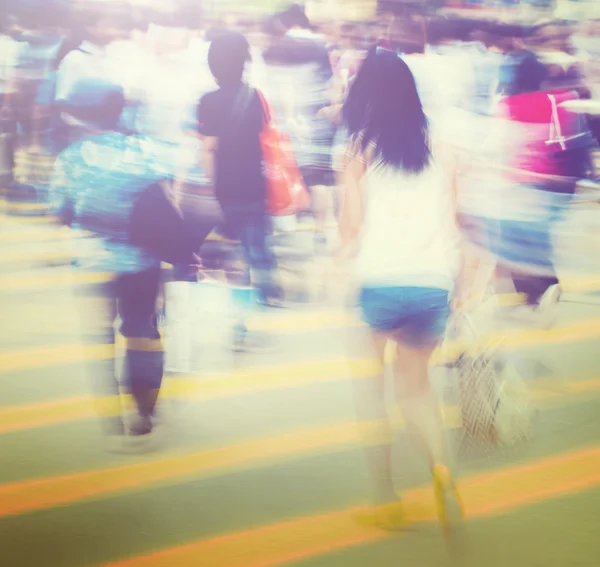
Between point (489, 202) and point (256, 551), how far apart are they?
1021 millimetres

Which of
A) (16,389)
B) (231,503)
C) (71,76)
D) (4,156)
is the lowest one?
(231,503)

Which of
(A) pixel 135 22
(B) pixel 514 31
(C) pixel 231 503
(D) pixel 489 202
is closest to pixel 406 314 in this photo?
(D) pixel 489 202

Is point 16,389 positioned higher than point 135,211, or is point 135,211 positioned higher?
point 135,211

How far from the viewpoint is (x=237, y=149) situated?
162cm

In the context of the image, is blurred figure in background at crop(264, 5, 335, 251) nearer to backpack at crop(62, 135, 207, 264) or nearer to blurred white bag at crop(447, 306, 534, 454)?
backpack at crop(62, 135, 207, 264)

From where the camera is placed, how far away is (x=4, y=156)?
155 centimetres

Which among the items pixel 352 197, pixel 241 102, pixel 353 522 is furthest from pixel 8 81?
pixel 353 522

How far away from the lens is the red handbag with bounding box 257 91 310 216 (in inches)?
63.6

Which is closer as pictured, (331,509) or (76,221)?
(76,221)

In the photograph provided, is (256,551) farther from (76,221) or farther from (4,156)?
(4,156)

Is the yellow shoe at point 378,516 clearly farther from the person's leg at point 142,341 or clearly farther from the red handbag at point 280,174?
the red handbag at point 280,174

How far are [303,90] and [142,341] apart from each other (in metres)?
0.70

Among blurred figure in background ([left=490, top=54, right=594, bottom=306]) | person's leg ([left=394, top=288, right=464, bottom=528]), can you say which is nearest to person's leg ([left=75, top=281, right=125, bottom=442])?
person's leg ([left=394, top=288, right=464, bottom=528])

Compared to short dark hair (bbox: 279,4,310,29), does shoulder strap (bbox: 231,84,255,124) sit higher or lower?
lower
